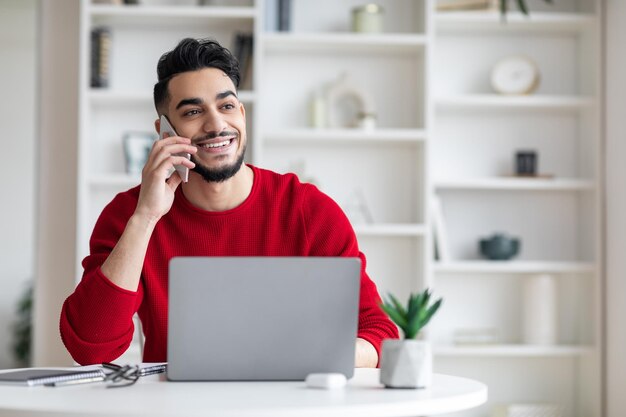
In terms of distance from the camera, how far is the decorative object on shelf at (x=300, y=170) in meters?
3.92

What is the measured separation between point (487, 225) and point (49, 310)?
196cm

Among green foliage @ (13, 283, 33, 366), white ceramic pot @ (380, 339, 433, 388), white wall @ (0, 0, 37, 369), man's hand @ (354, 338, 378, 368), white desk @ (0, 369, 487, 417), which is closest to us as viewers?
white desk @ (0, 369, 487, 417)

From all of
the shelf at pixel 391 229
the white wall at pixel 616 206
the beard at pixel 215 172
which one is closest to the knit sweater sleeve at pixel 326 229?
the beard at pixel 215 172

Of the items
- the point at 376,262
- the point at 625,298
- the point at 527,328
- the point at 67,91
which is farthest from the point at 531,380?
the point at 67,91

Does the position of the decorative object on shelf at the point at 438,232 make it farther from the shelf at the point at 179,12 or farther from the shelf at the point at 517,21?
the shelf at the point at 179,12

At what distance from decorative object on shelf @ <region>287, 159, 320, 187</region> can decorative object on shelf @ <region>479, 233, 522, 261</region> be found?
0.78 m

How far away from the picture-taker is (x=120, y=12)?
12.5 feet

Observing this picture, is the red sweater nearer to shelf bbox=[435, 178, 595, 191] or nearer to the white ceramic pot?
the white ceramic pot

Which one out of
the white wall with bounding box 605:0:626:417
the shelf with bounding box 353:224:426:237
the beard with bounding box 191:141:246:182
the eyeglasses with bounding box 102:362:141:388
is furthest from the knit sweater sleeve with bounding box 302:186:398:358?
the white wall with bounding box 605:0:626:417

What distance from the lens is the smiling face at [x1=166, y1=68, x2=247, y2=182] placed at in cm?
210

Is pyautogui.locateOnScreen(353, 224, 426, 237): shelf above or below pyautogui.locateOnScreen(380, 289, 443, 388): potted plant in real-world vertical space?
above

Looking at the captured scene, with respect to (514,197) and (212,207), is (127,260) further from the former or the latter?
(514,197)

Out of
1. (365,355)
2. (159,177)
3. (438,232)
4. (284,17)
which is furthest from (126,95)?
(365,355)

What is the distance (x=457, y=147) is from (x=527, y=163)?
1.07ft
